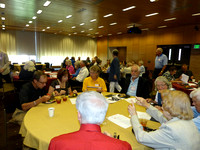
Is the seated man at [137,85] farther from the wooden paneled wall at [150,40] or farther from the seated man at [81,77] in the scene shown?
the wooden paneled wall at [150,40]

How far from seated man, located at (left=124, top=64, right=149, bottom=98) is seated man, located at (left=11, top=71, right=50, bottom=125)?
1.84 meters

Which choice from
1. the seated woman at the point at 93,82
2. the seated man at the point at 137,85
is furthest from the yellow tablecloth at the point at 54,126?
the seated woman at the point at 93,82

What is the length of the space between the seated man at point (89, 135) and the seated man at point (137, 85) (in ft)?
7.38

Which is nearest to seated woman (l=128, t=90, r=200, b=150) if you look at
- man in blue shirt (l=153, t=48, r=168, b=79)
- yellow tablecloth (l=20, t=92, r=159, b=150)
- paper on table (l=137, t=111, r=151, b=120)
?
yellow tablecloth (l=20, t=92, r=159, b=150)

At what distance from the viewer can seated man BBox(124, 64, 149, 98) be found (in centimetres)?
303

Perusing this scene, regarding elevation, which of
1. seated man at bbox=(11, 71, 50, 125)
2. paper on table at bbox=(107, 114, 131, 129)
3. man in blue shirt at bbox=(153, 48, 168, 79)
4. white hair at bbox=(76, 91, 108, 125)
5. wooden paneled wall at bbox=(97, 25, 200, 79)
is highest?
wooden paneled wall at bbox=(97, 25, 200, 79)

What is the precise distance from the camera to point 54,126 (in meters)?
1.57

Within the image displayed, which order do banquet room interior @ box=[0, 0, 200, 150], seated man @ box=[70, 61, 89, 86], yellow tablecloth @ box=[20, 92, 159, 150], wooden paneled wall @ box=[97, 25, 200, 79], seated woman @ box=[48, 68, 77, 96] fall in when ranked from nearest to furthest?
yellow tablecloth @ box=[20, 92, 159, 150] → seated woman @ box=[48, 68, 77, 96] → seated man @ box=[70, 61, 89, 86] → banquet room interior @ box=[0, 0, 200, 150] → wooden paneled wall @ box=[97, 25, 200, 79]

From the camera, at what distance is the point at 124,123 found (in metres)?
1.70

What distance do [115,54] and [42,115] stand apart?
380 centimetres

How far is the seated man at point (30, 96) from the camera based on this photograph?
7.11ft

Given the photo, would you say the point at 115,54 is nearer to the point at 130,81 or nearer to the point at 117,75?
the point at 117,75

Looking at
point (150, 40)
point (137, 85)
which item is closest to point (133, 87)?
point (137, 85)

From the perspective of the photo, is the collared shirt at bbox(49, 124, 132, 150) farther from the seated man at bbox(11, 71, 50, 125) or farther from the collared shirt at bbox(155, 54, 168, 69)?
the collared shirt at bbox(155, 54, 168, 69)
